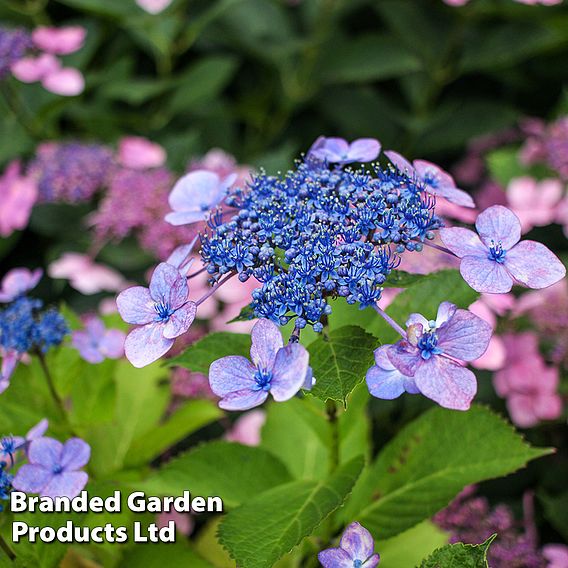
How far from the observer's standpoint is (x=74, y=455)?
0.74m

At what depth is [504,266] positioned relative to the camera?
661 mm

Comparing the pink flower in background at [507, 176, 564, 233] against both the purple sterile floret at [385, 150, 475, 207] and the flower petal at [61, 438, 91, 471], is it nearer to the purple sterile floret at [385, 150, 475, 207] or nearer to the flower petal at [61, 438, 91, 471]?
the purple sterile floret at [385, 150, 475, 207]

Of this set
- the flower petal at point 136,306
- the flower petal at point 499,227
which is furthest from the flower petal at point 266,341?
the flower petal at point 499,227

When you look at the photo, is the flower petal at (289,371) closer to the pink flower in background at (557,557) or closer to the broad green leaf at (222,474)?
the broad green leaf at (222,474)

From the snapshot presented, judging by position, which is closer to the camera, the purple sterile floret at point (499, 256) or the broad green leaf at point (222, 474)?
the purple sterile floret at point (499, 256)

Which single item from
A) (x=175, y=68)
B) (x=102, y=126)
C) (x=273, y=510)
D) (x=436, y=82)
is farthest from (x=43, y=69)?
(x=273, y=510)

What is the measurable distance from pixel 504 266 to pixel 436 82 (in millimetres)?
1115

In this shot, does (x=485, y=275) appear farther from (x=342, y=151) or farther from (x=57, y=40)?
(x=57, y=40)

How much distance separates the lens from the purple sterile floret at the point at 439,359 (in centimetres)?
59

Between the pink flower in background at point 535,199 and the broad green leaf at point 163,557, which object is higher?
the pink flower in background at point 535,199

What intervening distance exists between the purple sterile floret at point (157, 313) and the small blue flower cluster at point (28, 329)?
0.23m

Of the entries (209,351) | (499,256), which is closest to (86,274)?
(209,351)

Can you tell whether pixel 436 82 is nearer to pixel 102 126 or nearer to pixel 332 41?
pixel 332 41

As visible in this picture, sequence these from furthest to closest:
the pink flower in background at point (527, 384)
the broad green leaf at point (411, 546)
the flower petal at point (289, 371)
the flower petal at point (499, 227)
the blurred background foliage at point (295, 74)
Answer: the blurred background foliage at point (295, 74), the pink flower in background at point (527, 384), the broad green leaf at point (411, 546), the flower petal at point (499, 227), the flower petal at point (289, 371)
